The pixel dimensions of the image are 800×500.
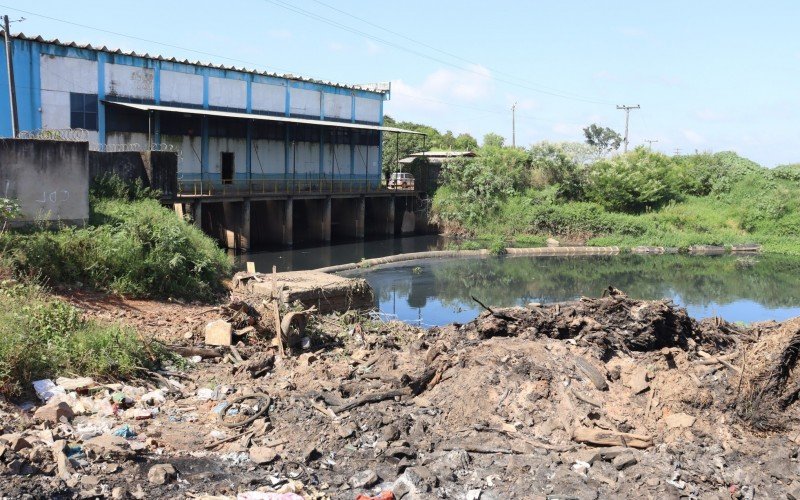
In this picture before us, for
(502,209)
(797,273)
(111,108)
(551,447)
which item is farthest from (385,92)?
(551,447)

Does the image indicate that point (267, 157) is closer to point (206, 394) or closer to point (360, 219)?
point (360, 219)

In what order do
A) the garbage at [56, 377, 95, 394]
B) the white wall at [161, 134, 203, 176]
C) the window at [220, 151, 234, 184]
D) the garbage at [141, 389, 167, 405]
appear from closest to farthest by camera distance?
the garbage at [56, 377, 95, 394] → the garbage at [141, 389, 167, 405] → the white wall at [161, 134, 203, 176] → the window at [220, 151, 234, 184]

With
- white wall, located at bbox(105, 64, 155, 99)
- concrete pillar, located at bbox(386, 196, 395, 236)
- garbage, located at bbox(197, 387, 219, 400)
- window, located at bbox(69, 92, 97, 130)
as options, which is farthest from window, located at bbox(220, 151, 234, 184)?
garbage, located at bbox(197, 387, 219, 400)

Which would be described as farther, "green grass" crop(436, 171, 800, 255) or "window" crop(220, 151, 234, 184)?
"green grass" crop(436, 171, 800, 255)

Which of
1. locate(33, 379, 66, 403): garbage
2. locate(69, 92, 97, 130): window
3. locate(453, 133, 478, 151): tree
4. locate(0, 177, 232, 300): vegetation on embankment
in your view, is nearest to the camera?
locate(33, 379, 66, 403): garbage

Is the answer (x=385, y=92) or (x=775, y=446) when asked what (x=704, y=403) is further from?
(x=385, y=92)

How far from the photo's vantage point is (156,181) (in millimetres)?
20000

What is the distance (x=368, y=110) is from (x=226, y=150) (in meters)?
10.2

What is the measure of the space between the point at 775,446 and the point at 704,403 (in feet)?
3.22

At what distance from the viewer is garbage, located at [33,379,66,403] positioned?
880cm

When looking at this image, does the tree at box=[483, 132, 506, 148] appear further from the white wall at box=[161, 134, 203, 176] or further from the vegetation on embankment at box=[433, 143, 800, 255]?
the white wall at box=[161, 134, 203, 176]

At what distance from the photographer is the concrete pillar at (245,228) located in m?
29.9

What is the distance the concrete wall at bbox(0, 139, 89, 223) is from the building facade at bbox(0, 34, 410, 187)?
1023 cm

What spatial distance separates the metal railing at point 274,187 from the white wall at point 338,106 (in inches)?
126
